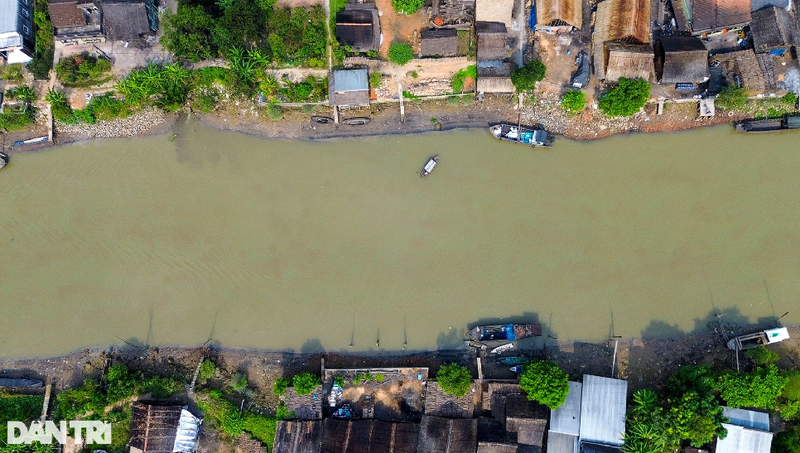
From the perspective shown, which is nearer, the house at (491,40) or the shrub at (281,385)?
the shrub at (281,385)

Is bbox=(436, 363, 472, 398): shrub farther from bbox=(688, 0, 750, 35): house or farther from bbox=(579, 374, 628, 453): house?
bbox=(688, 0, 750, 35): house

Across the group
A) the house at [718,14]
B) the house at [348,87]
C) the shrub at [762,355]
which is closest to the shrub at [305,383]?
the house at [348,87]

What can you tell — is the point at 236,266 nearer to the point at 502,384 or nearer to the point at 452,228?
the point at 452,228

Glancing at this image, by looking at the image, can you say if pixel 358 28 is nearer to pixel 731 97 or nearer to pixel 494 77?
pixel 494 77

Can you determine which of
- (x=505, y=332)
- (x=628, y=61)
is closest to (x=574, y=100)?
(x=628, y=61)

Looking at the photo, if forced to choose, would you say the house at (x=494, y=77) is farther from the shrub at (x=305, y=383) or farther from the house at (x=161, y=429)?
the house at (x=161, y=429)
